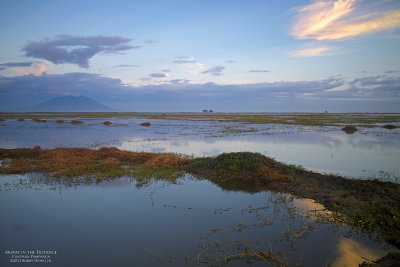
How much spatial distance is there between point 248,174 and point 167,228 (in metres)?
6.12

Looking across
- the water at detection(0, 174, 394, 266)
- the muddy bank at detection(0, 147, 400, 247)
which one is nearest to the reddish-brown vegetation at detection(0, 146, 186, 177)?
the muddy bank at detection(0, 147, 400, 247)

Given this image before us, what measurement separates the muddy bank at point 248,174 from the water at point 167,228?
0.86m

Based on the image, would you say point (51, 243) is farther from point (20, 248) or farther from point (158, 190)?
point (158, 190)

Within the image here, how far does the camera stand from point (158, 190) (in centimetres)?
1010

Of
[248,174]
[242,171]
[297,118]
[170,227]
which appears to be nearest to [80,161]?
[242,171]

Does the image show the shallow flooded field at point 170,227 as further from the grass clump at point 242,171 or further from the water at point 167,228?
the grass clump at point 242,171

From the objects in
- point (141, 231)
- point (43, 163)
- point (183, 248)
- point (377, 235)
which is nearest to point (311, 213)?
point (377, 235)

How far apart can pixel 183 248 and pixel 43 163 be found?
12.6m

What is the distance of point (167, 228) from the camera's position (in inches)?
270

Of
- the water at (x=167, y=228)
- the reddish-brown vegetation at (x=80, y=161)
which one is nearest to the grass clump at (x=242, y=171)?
the water at (x=167, y=228)

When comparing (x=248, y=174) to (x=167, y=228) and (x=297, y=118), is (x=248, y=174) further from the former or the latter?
(x=297, y=118)

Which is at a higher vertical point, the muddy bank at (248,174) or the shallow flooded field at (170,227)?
the muddy bank at (248,174)

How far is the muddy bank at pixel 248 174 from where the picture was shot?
23.8ft

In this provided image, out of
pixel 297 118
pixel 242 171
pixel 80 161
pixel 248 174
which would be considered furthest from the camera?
pixel 297 118
